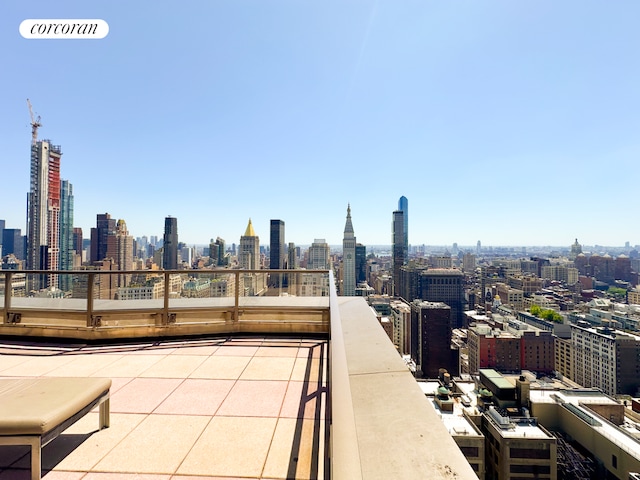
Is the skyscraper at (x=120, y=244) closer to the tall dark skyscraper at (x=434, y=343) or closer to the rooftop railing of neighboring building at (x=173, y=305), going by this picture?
the tall dark skyscraper at (x=434, y=343)

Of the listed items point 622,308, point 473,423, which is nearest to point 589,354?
point 622,308

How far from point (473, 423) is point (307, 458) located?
→ 2039 cm

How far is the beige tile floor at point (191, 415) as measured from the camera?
6.88 feet

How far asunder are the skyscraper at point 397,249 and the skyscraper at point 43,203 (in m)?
88.2

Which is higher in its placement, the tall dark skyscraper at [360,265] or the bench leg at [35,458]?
the bench leg at [35,458]

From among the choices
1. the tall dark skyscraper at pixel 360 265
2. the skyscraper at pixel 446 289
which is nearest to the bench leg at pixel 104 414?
the skyscraper at pixel 446 289

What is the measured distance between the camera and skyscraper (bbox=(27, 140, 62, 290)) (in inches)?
2874

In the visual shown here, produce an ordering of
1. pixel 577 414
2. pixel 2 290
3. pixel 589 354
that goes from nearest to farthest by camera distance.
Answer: pixel 2 290
pixel 577 414
pixel 589 354

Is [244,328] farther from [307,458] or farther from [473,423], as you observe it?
[473,423]

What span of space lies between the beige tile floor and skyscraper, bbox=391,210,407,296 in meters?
89.9

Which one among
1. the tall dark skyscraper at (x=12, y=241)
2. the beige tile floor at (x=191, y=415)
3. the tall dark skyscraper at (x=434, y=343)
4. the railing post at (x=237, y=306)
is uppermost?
the tall dark skyscraper at (x=12, y=241)

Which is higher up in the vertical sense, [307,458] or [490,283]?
[307,458]

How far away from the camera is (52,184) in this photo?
287 feet

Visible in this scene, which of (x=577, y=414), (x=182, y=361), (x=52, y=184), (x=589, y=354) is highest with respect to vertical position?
(x=52, y=184)
